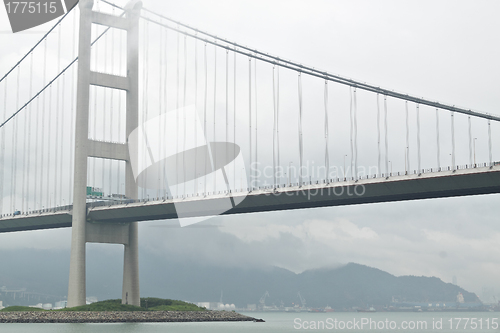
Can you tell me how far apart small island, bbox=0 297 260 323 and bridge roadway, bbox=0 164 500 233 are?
8028mm

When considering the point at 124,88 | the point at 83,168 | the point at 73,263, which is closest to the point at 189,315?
the point at 73,263

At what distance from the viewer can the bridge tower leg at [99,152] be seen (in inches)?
2463

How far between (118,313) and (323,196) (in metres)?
24.7

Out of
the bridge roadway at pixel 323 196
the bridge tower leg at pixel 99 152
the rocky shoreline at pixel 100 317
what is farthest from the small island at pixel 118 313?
the bridge roadway at pixel 323 196

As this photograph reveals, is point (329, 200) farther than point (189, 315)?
No

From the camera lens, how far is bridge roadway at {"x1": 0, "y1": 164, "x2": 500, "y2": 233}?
4103cm

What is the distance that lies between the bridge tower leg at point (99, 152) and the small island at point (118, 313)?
1.79 meters

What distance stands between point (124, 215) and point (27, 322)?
1243cm

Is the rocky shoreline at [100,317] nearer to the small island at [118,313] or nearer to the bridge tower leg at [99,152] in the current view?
the small island at [118,313]

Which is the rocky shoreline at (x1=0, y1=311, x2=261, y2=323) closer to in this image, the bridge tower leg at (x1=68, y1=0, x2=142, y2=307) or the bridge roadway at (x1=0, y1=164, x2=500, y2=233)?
the bridge tower leg at (x1=68, y1=0, x2=142, y2=307)

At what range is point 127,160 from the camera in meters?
64.0

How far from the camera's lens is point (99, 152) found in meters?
63.4

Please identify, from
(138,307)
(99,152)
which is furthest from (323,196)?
(138,307)

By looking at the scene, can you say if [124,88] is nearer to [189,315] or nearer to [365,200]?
[189,315]
